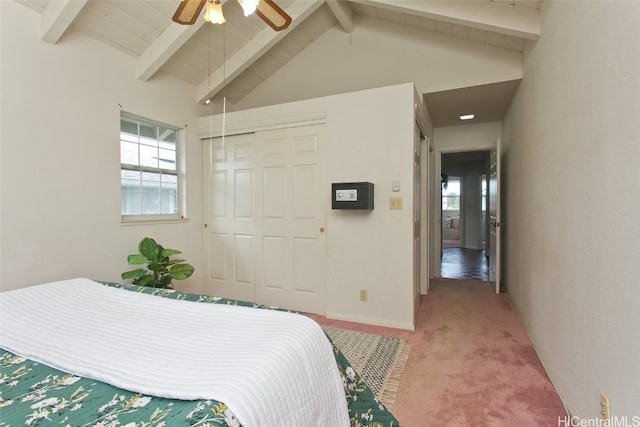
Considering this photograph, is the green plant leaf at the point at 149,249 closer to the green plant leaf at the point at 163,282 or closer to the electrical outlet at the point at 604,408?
the green plant leaf at the point at 163,282

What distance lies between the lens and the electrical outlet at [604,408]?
1.26m

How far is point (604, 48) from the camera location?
4.37ft

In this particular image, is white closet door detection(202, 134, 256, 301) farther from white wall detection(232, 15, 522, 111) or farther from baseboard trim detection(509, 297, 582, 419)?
baseboard trim detection(509, 297, 582, 419)

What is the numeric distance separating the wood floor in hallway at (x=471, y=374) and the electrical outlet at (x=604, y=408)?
1.29ft

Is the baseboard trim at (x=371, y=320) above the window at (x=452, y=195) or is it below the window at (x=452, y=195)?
below

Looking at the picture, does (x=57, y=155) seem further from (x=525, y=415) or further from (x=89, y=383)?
(x=525, y=415)

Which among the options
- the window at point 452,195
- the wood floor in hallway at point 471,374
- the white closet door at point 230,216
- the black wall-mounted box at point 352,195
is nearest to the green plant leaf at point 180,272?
the white closet door at point 230,216

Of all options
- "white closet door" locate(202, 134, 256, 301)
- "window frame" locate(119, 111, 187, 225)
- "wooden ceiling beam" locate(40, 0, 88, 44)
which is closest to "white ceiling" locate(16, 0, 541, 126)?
"wooden ceiling beam" locate(40, 0, 88, 44)

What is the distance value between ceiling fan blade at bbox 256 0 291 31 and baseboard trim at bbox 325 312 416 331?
8.40 ft

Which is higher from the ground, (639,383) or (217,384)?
(217,384)

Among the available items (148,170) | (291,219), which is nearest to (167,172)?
(148,170)

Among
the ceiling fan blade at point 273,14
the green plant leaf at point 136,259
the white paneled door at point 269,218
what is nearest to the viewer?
the ceiling fan blade at point 273,14

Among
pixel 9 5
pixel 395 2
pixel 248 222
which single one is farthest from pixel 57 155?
pixel 395 2

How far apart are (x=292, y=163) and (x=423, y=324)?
6.90 ft
